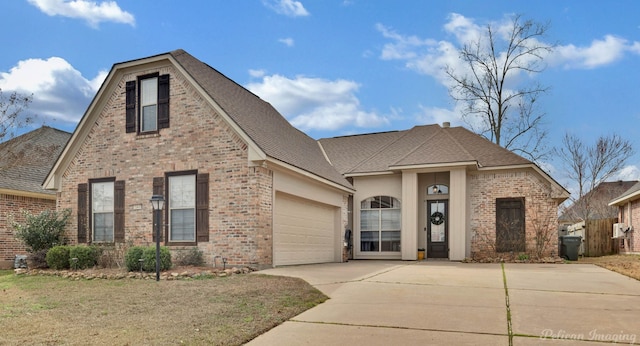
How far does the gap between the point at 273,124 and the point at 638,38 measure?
52.3 ft

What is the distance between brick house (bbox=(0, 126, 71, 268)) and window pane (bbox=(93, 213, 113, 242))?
3156mm

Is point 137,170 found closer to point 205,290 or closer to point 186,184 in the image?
point 186,184

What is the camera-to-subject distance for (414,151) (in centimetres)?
1855

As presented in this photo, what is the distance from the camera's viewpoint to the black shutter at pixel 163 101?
43.9 feet

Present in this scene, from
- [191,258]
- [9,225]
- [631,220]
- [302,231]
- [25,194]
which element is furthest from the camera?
[631,220]

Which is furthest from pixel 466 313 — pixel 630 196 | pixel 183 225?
pixel 630 196

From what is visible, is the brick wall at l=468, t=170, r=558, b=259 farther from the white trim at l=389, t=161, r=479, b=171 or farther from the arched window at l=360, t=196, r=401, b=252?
the arched window at l=360, t=196, r=401, b=252

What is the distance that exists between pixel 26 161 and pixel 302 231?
9.22m

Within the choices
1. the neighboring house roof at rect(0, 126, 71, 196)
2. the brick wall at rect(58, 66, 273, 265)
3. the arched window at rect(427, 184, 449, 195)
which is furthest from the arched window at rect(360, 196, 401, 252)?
the neighboring house roof at rect(0, 126, 71, 196)

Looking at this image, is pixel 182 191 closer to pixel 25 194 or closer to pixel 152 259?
pixel 152 259

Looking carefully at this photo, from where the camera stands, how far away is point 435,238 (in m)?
18.2

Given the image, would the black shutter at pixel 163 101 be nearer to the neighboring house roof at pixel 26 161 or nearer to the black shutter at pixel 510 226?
the neighboring house roof at pixel 26 161

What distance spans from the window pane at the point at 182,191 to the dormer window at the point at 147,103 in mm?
1651

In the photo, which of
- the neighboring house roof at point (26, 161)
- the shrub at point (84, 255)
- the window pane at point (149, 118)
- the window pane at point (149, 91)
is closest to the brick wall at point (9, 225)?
the neighboring house roof at point (26, 161)
